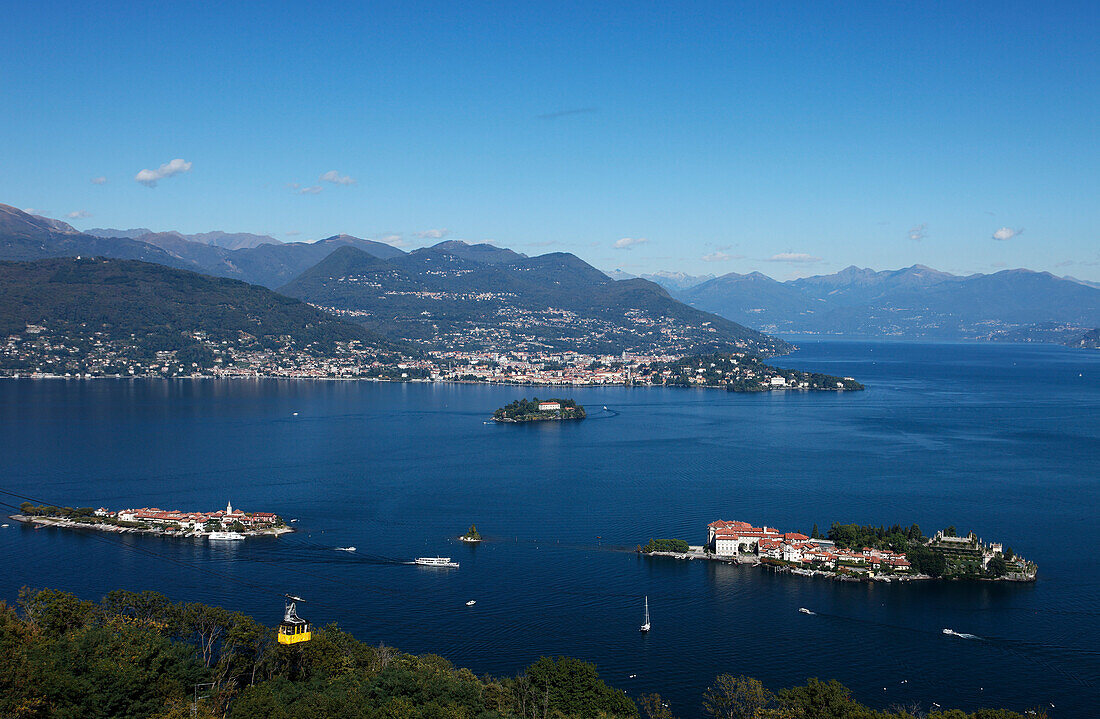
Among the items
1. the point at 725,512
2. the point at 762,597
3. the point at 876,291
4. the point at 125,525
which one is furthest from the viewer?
the point at 876,291

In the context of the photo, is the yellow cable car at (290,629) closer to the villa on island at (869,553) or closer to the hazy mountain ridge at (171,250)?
the villa on island at (869,553)

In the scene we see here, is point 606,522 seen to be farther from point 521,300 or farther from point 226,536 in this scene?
point 521,300

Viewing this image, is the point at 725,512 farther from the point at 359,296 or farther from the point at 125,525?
the point at 359,296

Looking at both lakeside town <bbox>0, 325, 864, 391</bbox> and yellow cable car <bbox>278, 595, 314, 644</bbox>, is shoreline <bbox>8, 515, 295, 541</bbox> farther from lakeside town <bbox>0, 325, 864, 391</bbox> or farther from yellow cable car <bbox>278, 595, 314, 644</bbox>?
lakeside town <bbox>0, 325, 864, 391</bbox>

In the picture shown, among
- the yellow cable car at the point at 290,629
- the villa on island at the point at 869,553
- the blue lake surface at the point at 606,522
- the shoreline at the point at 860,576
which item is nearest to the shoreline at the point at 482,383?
the blue lake surface at the point at 606,522

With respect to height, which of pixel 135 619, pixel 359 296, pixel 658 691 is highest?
pixel 359 296

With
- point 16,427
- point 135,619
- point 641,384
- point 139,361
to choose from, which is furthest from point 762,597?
point 139,361

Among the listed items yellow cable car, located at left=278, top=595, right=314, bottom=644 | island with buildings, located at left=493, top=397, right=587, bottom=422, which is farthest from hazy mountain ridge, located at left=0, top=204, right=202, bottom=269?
yellow cable car, located at left=278, top=595, right=314, bottom=644
